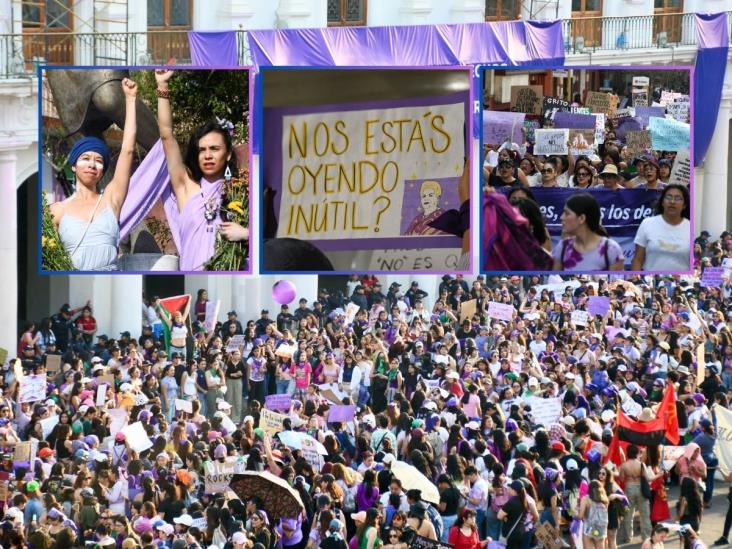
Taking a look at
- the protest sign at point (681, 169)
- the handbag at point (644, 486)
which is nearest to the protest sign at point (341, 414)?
the handbag at point (644, 486)

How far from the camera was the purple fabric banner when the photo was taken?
4278 centimetres

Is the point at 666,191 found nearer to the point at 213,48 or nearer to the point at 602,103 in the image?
the point at 602,103

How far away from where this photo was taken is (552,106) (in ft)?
108

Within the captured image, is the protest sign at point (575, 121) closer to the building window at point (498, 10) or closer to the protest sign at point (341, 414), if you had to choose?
the protest sign at point (341, 414)

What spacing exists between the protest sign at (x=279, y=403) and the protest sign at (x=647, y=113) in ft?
17.2

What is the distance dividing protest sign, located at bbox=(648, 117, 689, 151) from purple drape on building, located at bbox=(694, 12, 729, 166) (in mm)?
18004

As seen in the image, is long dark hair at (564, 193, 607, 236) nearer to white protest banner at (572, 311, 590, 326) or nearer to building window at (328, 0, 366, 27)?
white protest banner at (572, 311, 590, 326)

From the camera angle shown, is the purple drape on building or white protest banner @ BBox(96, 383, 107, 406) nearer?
white protest banner @ BBox(96, 383, 107, 406)

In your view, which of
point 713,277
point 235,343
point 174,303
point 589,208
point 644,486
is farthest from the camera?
point 713,277

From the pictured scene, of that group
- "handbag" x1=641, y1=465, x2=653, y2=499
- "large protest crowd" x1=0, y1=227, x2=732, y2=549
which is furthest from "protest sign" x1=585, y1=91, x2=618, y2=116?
"handbag" x1=641, y1=465, x2=653, y2=499

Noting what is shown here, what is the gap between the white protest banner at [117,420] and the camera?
1227 inches

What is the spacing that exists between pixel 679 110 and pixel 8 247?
1197 cm

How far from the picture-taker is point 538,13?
158 feet

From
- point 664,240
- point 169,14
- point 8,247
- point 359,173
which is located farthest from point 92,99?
point 169,14
